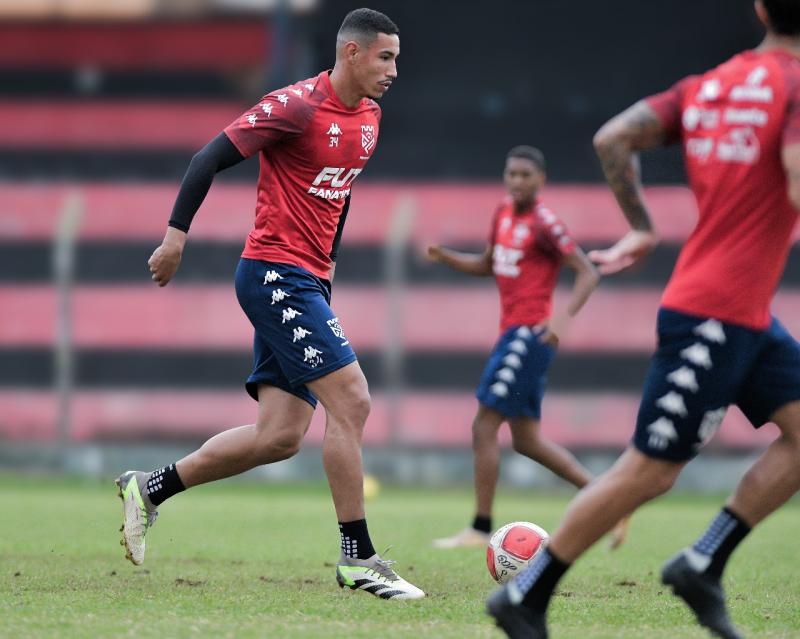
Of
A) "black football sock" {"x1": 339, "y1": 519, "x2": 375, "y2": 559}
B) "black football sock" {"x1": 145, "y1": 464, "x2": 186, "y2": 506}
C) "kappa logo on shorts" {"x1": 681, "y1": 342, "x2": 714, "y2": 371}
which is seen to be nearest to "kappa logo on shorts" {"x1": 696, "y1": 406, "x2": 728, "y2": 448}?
"kappa logo on shorts" {"x1": 681, "y1": 342, "x2": 714, "y2": 371}

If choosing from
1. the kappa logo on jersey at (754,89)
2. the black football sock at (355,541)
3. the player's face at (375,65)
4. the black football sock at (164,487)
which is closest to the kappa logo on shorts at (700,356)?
the kappa logo on jersey at (754,89)

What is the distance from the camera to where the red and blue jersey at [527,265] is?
8.54 metres

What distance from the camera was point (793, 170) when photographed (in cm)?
412

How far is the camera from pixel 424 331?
17.8 meters

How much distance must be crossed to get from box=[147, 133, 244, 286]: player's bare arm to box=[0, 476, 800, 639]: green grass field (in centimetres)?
136

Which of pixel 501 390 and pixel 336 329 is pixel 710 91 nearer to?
pixel 336 329

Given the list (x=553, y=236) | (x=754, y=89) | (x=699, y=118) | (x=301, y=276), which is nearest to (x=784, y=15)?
(x=754, y=89)

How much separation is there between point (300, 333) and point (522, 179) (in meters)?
3.06

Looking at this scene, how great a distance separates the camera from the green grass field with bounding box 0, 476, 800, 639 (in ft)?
16.3

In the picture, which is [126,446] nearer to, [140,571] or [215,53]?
[215,53]

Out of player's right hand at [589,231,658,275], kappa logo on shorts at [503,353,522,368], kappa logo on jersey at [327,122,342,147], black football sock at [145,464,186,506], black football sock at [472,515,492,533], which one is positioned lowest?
black football sock at [472,515,492,533]

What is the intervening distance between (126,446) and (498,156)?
6.90m

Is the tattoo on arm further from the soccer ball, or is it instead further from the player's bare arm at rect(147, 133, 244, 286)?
the soccer ball

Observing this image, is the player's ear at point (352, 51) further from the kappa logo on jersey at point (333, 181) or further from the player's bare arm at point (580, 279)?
the player's bare arm at point (580, 279)
